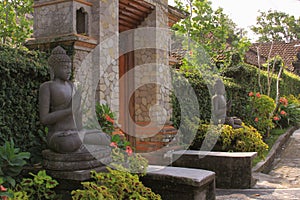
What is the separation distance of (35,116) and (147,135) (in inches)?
122

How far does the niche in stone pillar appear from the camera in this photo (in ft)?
18.2

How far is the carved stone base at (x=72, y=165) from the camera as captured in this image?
357 centimetres

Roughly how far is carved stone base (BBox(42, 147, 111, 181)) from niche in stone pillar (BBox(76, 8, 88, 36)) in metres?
2.51

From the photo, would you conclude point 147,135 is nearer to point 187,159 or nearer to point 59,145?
point 187,159

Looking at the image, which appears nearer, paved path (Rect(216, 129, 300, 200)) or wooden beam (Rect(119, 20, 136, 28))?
paved path (Rect(216, 129, 300, 200))

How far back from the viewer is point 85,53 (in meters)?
5.34

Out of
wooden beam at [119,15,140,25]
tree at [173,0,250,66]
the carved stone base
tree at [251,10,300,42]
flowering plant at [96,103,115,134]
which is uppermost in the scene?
tree at [251,10,300,42]

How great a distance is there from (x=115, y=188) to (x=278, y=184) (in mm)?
3783

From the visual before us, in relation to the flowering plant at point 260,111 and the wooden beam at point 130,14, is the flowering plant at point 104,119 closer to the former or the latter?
the wooden beam at point 130,14

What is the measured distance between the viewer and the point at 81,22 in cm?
564

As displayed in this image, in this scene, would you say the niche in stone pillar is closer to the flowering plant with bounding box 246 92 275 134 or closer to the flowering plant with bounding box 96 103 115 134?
the flowering plant with bounding box 96 103 115 134

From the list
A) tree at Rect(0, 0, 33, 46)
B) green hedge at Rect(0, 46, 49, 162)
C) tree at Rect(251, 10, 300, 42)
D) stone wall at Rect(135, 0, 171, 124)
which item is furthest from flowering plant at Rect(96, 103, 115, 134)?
tree at Rect(251, 10, 300, 42)

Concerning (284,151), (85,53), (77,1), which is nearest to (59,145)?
(85,53)

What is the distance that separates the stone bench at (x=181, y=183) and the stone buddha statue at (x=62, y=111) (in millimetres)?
787
